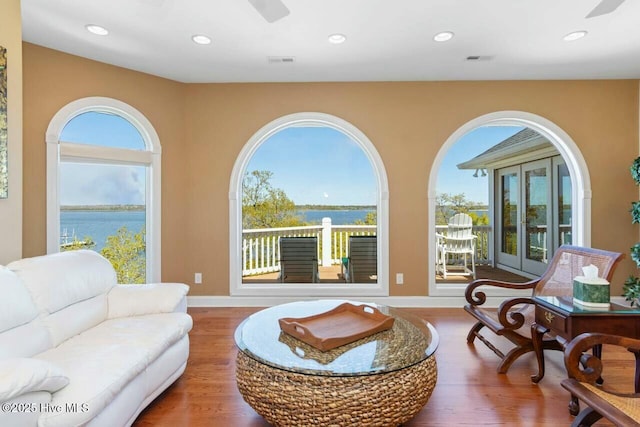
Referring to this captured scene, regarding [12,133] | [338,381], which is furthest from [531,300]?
[12,133]

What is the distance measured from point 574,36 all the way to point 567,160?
1.79 meters

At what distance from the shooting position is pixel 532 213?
18.2 ft

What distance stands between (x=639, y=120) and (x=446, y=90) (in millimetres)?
2420

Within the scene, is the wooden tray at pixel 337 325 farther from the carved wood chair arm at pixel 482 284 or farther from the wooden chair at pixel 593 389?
the carved wood chair arm at pixel 482 284

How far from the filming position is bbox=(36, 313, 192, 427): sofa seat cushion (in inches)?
57.2

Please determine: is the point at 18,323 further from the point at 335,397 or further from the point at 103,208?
the point at 103,208

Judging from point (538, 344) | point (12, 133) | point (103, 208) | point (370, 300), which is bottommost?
point (370, 300)

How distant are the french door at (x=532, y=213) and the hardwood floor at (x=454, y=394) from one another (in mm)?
2696

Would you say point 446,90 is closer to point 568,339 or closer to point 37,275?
point 568,339

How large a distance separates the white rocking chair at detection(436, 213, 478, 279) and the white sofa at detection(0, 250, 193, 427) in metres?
3.89

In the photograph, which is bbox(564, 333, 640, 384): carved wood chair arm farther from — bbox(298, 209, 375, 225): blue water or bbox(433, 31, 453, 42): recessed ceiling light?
bbox(298, 209, 375, 225): blue water

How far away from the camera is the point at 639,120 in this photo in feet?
13.1

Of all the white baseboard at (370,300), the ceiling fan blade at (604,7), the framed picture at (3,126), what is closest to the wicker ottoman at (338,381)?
the framed picture at (3,126)

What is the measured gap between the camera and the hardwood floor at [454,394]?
1.98m
